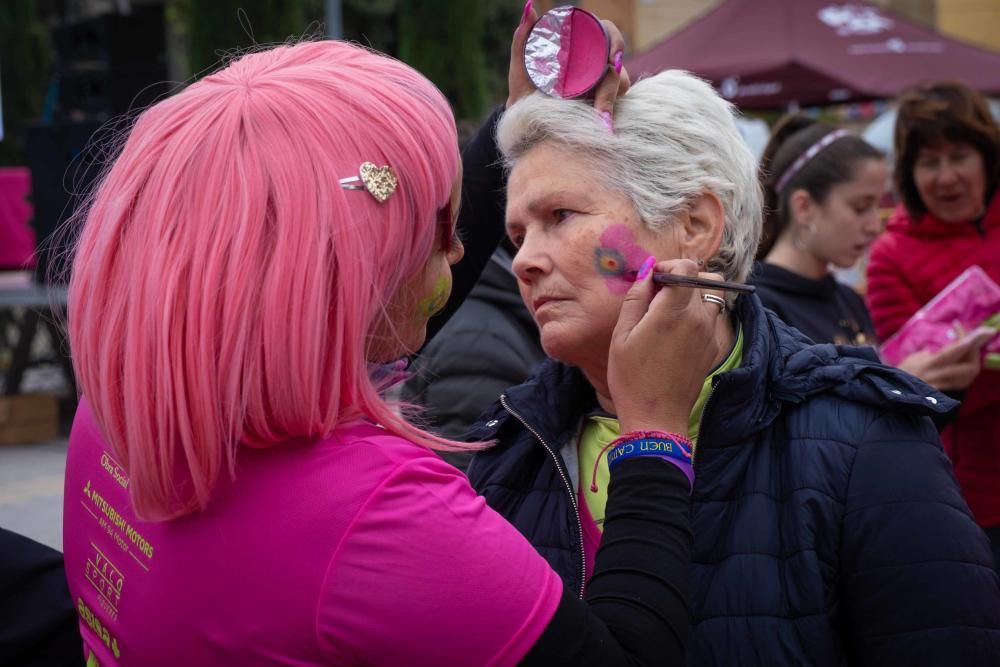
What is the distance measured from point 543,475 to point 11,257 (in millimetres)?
9631

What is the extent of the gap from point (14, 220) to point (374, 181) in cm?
994

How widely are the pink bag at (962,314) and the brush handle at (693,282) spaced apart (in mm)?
2010

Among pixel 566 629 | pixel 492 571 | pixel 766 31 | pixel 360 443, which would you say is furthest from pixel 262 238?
pixel 766 31

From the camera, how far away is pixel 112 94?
8.12 meters

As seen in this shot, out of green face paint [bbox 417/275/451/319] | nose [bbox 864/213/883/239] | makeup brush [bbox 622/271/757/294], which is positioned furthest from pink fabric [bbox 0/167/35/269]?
makeup brush [bbox 622/271/757/294]

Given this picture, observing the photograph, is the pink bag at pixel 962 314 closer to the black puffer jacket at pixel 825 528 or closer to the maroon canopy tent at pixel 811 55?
the black puffer jacket at pixel 825 528

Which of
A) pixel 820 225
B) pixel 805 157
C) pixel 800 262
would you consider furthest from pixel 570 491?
pixel 805 157

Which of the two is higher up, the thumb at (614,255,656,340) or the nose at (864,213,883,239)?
the thumb at (614,255,656,340)

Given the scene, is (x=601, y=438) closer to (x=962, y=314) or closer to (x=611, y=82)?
(x=611, y=82)

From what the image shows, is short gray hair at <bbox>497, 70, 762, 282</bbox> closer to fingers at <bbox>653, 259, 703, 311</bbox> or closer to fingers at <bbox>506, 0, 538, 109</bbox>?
fingers at <bbox>506, 0, 538, 109</bbox>

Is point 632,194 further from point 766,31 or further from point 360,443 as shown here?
point 766,31

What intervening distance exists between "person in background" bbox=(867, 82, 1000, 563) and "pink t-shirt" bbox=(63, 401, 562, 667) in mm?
2960

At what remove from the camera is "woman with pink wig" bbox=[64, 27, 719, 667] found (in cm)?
122

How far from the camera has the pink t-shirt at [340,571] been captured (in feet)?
3.95
